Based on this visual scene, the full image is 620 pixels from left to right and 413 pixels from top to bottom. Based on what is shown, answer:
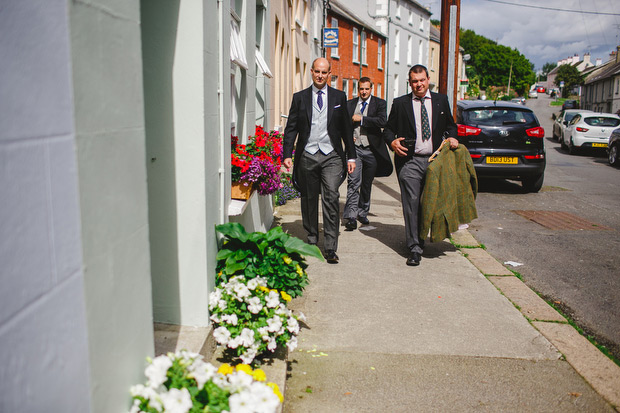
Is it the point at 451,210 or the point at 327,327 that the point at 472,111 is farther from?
the point at 327,327

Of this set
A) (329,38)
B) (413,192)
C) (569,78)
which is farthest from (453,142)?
(569,78)

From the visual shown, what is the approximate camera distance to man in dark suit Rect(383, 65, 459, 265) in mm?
6469

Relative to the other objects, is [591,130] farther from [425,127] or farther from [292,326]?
[292,326]

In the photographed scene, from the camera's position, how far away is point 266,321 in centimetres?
355

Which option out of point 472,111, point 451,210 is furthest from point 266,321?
point 472,111

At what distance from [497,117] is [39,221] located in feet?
39.2

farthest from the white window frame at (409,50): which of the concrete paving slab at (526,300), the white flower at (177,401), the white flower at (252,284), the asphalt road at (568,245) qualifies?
the white flower at (177,401)

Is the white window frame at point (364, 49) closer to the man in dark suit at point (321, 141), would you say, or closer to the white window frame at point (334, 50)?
the white window frame at point (334, 50)

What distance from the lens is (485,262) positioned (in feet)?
22.0

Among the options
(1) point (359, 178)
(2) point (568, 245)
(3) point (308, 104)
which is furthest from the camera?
(1) point (359, 178)

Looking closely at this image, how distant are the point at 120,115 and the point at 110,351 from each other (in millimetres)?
885

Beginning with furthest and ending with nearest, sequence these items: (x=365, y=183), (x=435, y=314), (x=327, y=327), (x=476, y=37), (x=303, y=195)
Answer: (x=476, y=37)
(x=365, y=183)
(x=303, y=195)
(x=435, y=314)
(x=327, y=327)

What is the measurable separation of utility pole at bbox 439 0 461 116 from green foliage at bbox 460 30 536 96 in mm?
101595

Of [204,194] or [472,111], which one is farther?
[472,111]
